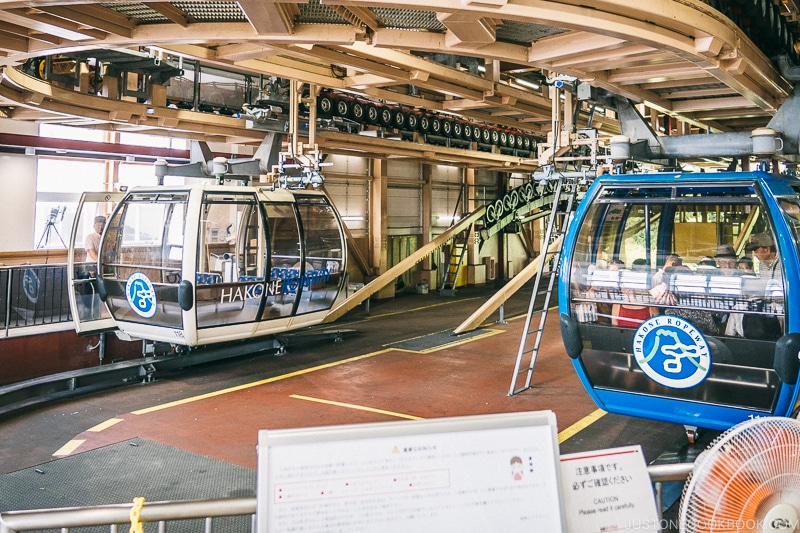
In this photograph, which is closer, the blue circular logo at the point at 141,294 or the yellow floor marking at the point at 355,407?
the yellow floor marking at the point at 355,407

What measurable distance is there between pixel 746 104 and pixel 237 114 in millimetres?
7647

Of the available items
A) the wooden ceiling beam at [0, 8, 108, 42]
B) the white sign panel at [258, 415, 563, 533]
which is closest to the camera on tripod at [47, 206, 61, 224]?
the wooden ceiling beam at [0, 8, 108, 42]

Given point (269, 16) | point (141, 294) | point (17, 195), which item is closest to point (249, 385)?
point (141, 294)

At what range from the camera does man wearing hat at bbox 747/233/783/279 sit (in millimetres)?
4449

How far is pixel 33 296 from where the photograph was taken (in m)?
8.69

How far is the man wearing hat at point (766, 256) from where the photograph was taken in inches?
175

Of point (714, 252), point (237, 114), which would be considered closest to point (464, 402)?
point (714, 252)

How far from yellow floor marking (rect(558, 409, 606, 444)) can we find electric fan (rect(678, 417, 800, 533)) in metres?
3.75

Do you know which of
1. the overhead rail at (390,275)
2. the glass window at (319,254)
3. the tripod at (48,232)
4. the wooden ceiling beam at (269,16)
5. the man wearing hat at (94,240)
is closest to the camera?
the wooden ceiling beam at (269,16)

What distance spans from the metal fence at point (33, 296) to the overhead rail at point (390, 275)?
3934 millimetres

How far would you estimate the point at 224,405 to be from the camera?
7.12 metres

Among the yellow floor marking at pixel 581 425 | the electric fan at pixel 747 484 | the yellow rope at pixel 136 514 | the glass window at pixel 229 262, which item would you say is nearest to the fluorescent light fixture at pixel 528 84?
the glass window at pixel 229 262

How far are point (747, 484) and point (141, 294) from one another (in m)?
7.25

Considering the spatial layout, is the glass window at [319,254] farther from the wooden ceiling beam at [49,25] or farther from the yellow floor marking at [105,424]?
the wooden ceiling beam at [49,25]
